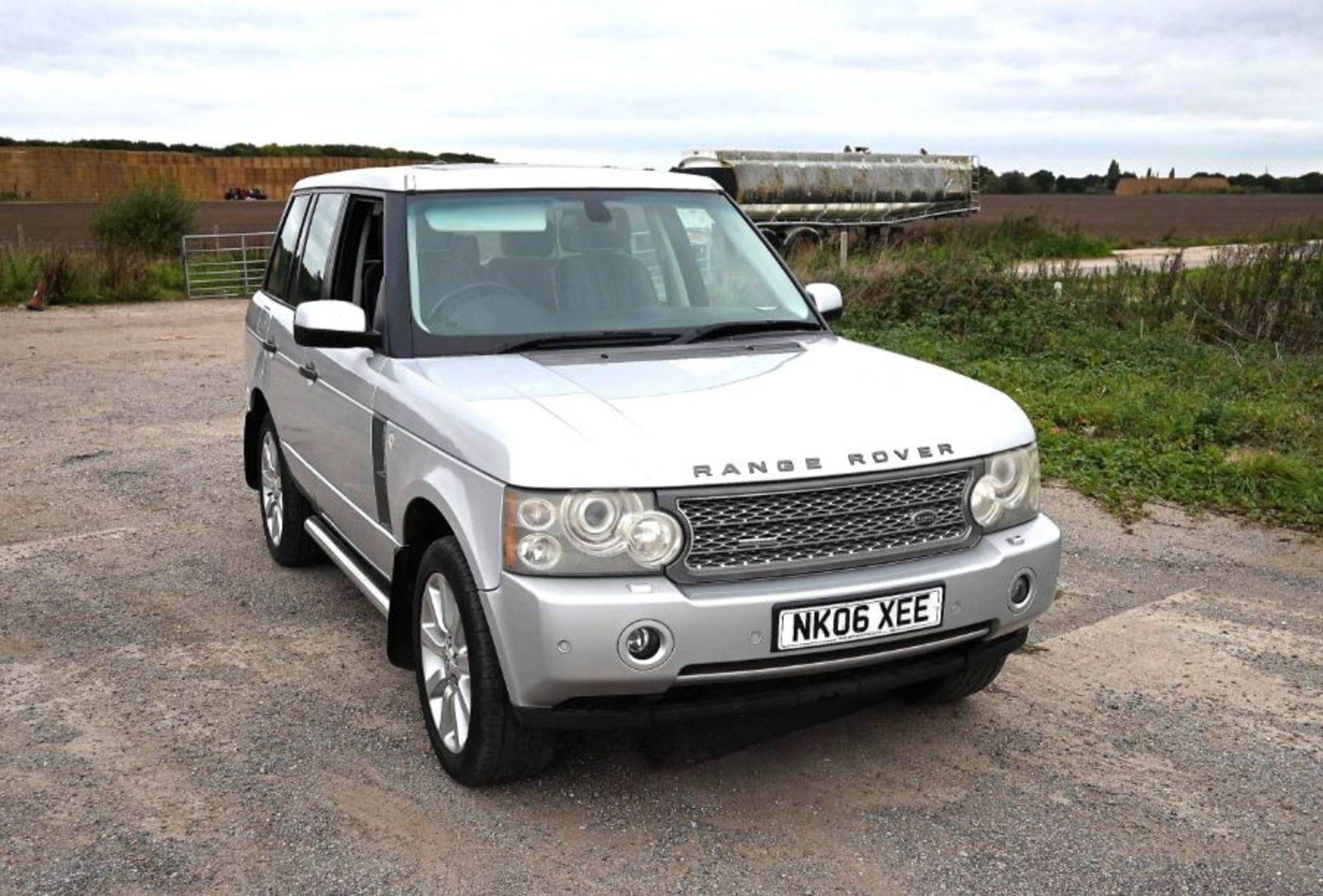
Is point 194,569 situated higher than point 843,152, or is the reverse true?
point 843,152

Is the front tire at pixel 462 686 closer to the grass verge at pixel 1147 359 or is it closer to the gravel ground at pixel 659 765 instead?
the gravel ground at pixel 659 765

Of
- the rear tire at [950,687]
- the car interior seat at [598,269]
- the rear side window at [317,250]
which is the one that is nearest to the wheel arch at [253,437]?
the rear side window at [317,250]

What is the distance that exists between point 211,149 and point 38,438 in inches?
3067

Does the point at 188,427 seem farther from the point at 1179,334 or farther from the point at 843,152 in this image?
the point at 843,152

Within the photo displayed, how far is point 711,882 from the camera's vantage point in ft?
12.0

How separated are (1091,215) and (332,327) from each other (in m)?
56.8

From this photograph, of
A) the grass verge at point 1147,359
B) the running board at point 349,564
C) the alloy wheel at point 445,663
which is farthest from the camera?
the grass verge at point 1147,359

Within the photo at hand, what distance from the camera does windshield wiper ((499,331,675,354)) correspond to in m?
4.81

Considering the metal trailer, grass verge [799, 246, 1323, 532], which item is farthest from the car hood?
the metal trailer

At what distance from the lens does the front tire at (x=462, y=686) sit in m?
3.91

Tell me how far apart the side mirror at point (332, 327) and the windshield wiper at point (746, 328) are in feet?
3.72

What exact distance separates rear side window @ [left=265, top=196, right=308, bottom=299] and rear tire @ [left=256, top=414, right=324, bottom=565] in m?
0.66

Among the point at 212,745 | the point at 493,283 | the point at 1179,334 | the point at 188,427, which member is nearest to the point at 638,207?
the point at 493,283

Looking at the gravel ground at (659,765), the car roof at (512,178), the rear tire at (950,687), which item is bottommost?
the gravel ground at (659,765)
